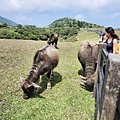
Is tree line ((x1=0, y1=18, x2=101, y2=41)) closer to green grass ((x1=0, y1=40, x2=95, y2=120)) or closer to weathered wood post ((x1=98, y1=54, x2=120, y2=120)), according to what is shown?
green grass ((x1=0, y1=40, x2=95, y2=120))

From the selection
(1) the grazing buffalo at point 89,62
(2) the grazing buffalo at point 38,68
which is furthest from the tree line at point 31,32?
(2) the grazing buffalo at point 38,68

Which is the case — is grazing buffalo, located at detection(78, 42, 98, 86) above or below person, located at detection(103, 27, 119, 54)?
below

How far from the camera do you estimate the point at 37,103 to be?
489 centimetres

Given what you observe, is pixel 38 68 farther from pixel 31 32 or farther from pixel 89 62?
pixel 31 32

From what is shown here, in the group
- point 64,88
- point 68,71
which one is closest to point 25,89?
point 64,88

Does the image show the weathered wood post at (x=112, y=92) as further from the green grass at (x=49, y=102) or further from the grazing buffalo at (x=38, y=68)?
the grazing buffalo at (x=38, y=68)

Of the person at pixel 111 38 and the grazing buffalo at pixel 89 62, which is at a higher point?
the person at pixel 111 38

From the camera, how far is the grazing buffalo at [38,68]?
16.4 feet

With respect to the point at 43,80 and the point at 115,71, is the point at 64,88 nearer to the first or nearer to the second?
the point at 43,80

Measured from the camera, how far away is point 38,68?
536 cm

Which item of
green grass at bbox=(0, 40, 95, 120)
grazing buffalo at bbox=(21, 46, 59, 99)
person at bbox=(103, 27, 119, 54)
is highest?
person at bbox=(103, 27, 119, 54)

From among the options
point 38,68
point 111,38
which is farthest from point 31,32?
point 111,38

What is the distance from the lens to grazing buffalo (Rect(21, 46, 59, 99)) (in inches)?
197

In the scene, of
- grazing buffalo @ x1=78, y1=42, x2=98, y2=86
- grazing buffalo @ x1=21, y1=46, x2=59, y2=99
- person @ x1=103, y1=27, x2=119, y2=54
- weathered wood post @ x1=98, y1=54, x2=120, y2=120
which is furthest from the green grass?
weathered wood post @ x1=98, y1=54, x2=120, y2=120
